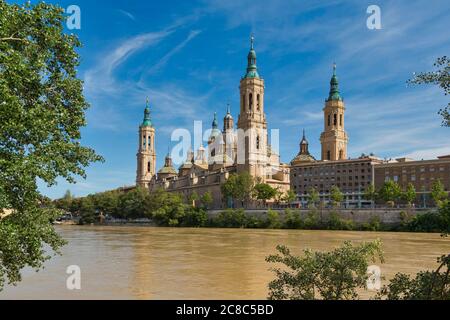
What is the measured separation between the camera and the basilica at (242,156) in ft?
423

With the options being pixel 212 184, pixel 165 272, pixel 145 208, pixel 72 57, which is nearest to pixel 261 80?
pixel 212 184

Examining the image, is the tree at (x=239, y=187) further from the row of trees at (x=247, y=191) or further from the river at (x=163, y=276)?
the river at (x=163, y=276)

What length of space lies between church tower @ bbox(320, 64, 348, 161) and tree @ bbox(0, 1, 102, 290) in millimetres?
137547

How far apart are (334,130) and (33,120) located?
142 meters

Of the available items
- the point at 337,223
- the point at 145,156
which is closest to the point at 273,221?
the point at 337,223

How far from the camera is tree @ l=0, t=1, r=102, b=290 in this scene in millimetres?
9852

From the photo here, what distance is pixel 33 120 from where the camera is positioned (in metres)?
10.2

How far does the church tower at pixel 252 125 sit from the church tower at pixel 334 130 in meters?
24.5

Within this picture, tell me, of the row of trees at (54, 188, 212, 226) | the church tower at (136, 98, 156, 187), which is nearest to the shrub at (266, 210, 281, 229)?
the row of trees at (54, 188, 212, 226)

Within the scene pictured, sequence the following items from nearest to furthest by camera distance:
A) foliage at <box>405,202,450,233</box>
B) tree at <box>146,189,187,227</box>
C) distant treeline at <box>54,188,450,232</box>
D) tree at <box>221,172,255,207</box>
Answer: foliage at <box>405,202,450,233</box> < distant treeline at <box>54,188,450,232</box> < tree at <box>146,189,187,227</box> < tree at <box>221,172,255,207</box>

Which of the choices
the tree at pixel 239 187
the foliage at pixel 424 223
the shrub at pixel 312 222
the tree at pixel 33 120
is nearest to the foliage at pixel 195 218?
the tree at pixel 239 187

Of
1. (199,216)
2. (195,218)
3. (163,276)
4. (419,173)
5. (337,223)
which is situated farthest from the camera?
(195,218)

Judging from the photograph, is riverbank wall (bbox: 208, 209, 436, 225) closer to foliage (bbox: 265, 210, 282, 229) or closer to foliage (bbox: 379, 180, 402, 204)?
foliage (bbox: 265, 210, 282, 229)

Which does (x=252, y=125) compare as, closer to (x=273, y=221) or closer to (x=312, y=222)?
(x=273, y=221)
